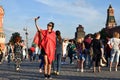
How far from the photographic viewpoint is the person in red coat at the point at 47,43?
1420 centimetres

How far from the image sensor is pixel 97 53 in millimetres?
18469

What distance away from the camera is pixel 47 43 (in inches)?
565

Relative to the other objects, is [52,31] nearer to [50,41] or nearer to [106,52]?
[50,41]

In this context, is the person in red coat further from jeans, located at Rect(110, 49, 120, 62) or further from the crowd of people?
jeans, located at Rect(110, 49, 120, 62)

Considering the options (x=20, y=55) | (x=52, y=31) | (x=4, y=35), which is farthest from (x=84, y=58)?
(x=4, y=35)

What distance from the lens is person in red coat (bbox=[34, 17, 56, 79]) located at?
559 inches

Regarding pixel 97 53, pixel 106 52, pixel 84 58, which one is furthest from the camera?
pixel 106 52

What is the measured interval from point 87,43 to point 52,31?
551 cm

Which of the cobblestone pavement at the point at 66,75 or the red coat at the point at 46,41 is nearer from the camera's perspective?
the red coat at the point at 46,41

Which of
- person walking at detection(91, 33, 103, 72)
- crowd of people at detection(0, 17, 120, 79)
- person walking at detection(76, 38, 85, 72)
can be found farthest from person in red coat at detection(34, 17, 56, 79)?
person walking at detection(76, 38, 85, 72)

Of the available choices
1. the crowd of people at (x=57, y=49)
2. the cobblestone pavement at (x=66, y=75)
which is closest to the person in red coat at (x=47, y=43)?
the crowd of people at (x=57, y=49)

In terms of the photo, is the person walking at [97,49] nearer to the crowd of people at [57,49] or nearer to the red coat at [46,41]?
the crowd of people at [57,49]

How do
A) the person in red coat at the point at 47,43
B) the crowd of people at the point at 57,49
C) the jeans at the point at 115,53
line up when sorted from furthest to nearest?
1. the jeans at the point at 115,53
2. the crowd of people at the point at 57,49
3. the person in red coat at the point at 47,43

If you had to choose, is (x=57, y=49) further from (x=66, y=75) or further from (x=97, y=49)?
(x=97, y=49)
